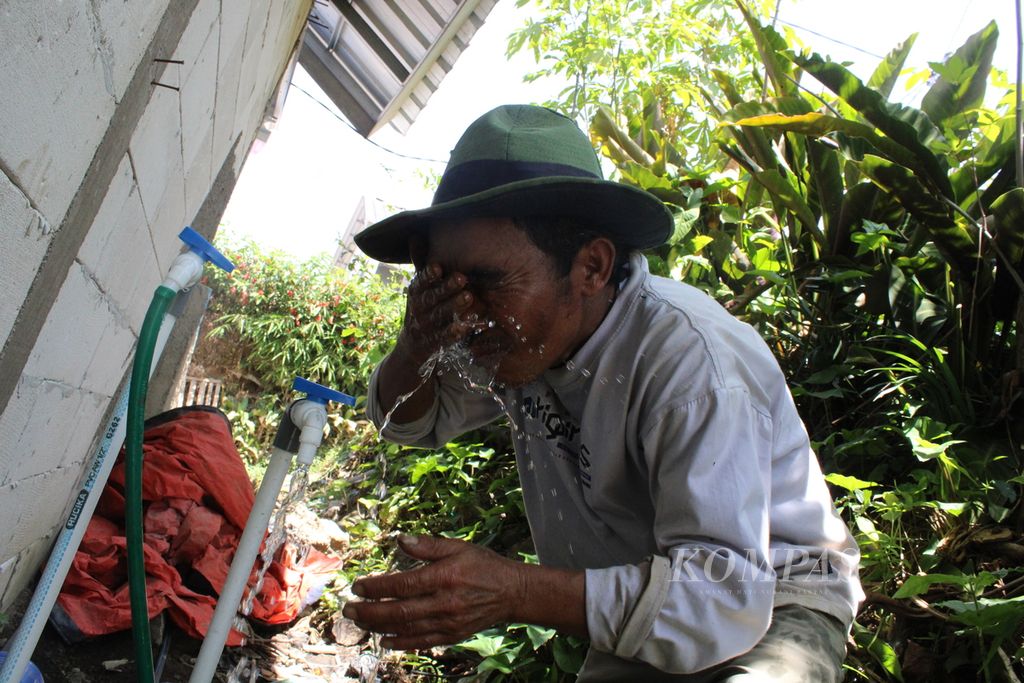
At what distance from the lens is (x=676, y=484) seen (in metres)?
1.38

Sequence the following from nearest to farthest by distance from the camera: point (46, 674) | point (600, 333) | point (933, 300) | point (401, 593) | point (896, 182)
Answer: point (401, 593) < point (600, 333) < point (46, 674) < point (896, 182) < point (933, 300)

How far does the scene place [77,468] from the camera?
2.44 metres

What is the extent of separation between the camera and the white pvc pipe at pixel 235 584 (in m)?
1.49

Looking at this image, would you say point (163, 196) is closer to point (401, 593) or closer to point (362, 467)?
point (401, 593)

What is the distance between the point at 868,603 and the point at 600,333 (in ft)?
4.10

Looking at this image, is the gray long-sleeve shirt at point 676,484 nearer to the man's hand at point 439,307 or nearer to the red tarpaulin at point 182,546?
the man's hand at point 439,307

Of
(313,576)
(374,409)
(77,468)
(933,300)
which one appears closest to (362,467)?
(313,576)

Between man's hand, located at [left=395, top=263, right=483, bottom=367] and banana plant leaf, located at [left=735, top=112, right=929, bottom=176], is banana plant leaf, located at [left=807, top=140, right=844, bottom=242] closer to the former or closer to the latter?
banana plant leaf, located at [left=735, top=112, right=929, bottom=176]

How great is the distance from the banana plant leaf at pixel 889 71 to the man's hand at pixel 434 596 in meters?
3.23

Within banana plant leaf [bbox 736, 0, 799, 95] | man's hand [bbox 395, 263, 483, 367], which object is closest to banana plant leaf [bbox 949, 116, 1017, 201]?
banana plant leaf [bbox 736, 0, 799, 95]

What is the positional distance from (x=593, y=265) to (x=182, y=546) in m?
2.13

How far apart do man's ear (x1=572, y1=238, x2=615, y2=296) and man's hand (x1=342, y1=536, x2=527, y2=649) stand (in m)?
0.65

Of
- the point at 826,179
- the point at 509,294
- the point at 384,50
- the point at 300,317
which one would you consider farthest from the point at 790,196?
the point at 300,317

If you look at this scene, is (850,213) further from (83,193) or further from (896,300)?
(83,193)
